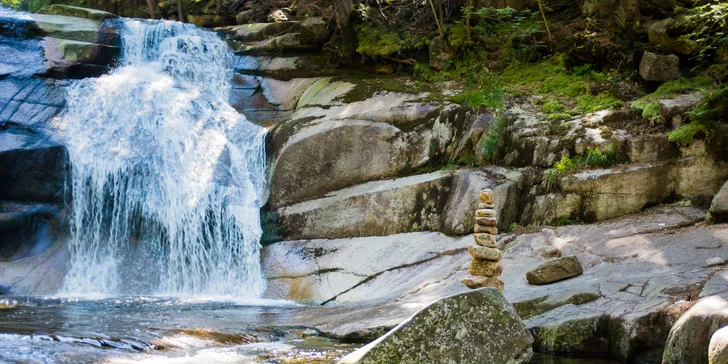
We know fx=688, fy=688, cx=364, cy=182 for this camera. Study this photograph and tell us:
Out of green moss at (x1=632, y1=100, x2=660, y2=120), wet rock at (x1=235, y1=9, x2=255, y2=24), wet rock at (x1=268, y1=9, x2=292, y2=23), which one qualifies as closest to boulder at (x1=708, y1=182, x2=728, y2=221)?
green moss at (x1=632, y1=100, x2=660, y2=120)

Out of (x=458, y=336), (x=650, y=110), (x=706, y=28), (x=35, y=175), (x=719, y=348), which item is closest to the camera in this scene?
(x=719, y=348)

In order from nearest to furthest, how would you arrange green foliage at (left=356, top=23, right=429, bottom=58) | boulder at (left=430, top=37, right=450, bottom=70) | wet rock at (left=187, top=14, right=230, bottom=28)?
boulder at (left=430, top=37, right=450, bottom=70) < green foliage at (left=356, top=23, right=429, bottom=58) < wet rock at (left=187, top=14, right=230, bottom=28)

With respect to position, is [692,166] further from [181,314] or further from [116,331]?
[116,331]

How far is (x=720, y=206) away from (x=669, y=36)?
5.40 m

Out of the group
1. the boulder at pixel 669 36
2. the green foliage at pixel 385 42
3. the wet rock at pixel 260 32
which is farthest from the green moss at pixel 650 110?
the wet rock at pixel 260 32

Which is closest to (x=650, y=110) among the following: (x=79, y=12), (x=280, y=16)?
(x=280, y=16)

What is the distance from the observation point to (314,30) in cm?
1845

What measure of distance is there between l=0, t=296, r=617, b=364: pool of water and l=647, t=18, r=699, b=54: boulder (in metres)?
8.53

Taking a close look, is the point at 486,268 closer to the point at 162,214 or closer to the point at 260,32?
the point at 162,214

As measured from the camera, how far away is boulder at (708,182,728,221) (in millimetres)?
9578

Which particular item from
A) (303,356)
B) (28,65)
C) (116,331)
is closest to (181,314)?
(116,331)

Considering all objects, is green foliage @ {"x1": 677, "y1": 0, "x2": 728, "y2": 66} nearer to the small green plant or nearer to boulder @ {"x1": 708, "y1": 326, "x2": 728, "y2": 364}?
the small green plant

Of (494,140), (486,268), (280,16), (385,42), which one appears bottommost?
(486,268)

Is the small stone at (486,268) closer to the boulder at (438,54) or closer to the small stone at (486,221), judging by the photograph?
the small stone at (486,221)
